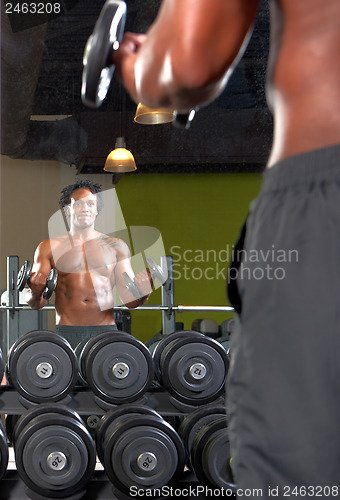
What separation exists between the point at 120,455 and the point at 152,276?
3.39ft

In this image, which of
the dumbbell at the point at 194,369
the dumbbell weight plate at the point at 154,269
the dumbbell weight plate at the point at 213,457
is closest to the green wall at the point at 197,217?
the dumbbell weight plate at the point at 154,269

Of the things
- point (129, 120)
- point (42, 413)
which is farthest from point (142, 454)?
point (129, 120)

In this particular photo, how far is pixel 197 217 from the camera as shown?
5.96 m

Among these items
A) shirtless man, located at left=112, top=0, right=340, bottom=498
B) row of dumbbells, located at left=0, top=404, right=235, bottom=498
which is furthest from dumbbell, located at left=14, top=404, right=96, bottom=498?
shirtless man, located at left=112, top=0, right=340, bottom=498

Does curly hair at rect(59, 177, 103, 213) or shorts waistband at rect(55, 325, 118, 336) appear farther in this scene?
curly hair at rect(59, 177, 103, 213)

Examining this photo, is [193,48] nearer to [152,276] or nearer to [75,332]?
[152,276]

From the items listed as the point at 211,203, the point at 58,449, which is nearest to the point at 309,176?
the point at 58,449

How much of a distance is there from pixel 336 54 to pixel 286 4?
96 millimetres

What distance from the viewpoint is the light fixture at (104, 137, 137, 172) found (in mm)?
5094

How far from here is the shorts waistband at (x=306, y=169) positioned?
2.14 feet

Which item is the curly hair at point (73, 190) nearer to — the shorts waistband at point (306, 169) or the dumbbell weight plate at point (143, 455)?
the dumbbell weight plate at point (143, 455)

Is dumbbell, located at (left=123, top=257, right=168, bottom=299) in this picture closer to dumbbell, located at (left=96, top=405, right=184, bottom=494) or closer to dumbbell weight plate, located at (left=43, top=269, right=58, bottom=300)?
dumbbell weight plate, located at (left=43, top=269, right=58, bottom=300)

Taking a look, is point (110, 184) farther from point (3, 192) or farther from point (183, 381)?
point (183, 381)

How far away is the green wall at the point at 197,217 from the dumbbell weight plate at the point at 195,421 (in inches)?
124
